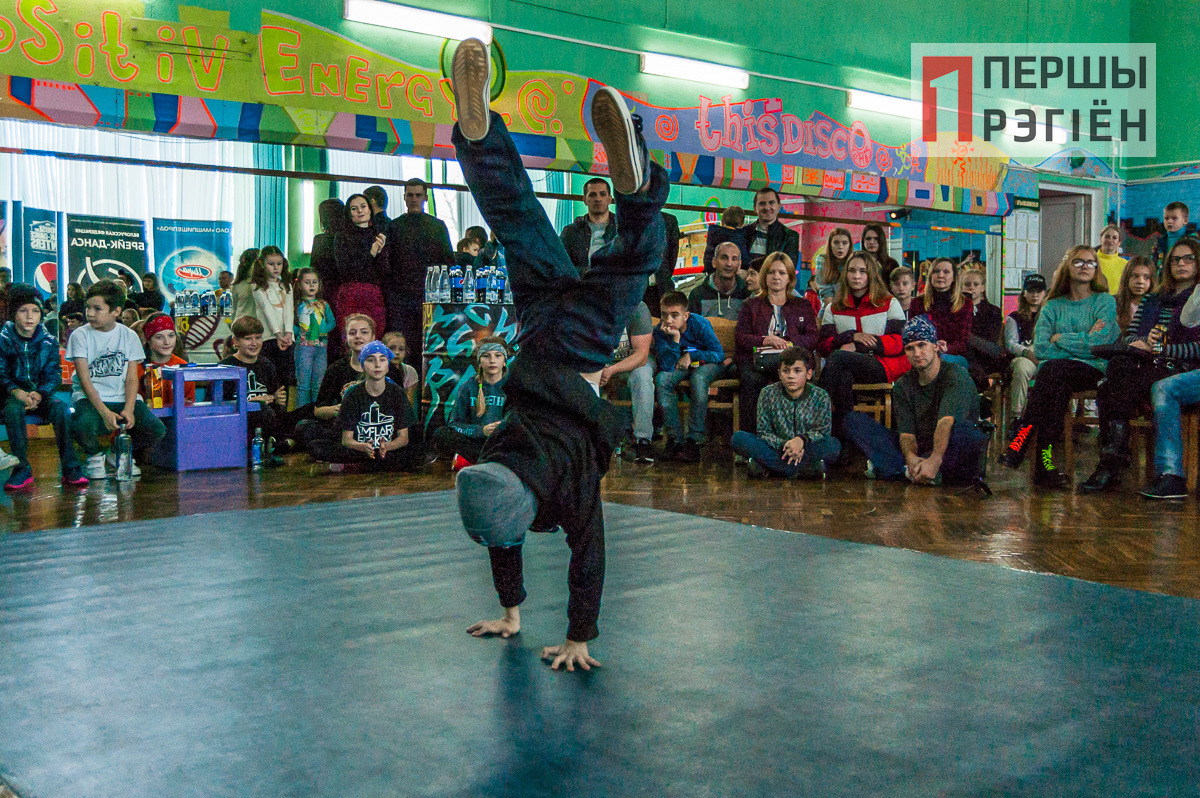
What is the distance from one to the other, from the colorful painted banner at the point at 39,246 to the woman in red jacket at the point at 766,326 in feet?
16.6

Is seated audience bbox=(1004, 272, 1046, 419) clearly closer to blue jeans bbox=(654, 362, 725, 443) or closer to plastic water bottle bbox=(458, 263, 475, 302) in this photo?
blue jeans bbox=(654, 362, 725, 443)

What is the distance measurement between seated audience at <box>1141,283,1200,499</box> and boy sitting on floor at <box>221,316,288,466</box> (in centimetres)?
445

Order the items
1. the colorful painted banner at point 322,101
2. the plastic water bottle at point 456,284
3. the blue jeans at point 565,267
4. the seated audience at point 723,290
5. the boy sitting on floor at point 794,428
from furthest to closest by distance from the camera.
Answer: the seated audience at point 723,290 → the colorful painted banner at point 322,101 → the plastic water bottle at point 456,284 → the boy sitting on floor at point 794,428 → the blue jeans at point 565,267

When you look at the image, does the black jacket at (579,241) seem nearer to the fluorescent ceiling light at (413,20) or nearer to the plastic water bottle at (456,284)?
the plastic water bottle at (456,284)

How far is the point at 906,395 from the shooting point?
4.70 meters

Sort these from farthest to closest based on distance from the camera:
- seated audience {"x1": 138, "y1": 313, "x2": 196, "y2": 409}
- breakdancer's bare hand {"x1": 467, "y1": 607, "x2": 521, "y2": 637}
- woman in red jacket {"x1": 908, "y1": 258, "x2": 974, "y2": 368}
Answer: woman in red jacket {"x1": 908, "y1": 258, "x2": 974, "y2": 368}, seated audience {"x1": 138, "y1": 313, "x2": 196, "y2": 409}, breakdancer's bare hand {"x1": 467, "y1": 607, "x2": 521, "y2": 637}

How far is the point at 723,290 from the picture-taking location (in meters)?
6.30

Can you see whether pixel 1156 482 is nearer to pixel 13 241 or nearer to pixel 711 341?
pixel 711 341

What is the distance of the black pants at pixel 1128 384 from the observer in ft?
14.9

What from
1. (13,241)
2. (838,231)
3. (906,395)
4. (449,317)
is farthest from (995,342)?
(13,241)

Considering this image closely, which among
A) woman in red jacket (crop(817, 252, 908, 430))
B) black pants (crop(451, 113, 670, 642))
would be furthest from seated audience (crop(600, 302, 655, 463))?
black pants (crop(451, 113, 670, 642))

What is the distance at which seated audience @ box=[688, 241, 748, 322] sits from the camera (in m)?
6.19

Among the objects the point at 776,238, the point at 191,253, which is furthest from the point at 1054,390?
the point at 191,253

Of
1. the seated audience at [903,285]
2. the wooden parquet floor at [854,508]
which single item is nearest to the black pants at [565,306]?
the wooden parquet floor at [854,508]
